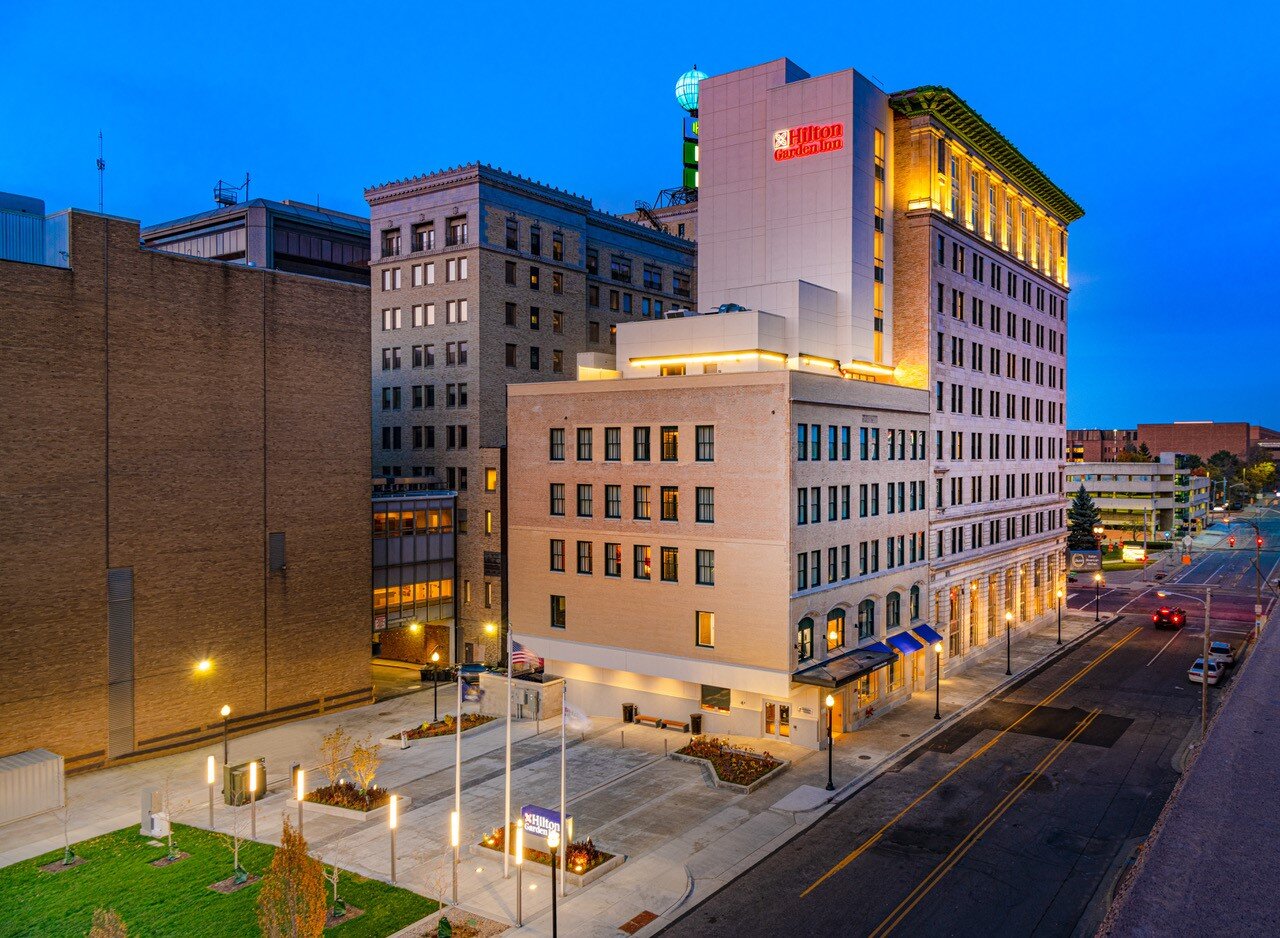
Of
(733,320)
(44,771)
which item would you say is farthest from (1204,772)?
(44,771)

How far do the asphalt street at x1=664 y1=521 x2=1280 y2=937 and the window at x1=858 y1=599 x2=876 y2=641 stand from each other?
6391mm

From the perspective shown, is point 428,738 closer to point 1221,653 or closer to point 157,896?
point 157,896

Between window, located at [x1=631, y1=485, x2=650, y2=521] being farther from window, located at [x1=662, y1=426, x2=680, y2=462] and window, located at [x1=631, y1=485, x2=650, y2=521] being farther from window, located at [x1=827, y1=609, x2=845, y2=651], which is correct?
window, located at [x1=827, y1=609, x2=845, y2=651]

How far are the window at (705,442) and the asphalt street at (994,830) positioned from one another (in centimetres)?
1637

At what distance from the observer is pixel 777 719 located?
43.9 meters

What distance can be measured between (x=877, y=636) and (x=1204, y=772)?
18.9m

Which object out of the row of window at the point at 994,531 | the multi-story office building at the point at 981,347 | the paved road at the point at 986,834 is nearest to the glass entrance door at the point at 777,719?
the paved road at the point at 986,834

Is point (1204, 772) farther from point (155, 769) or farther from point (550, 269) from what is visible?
point (550, 269)

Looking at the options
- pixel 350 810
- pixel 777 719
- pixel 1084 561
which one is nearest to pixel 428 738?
pixel 350 810

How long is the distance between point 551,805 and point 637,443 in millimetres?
18709

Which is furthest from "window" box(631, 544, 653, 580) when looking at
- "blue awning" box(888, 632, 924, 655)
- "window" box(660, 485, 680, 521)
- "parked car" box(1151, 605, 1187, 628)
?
"parked car" box(1151, 605, 1187, 628)

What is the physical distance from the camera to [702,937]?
24906 mm

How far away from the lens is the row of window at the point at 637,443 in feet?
147

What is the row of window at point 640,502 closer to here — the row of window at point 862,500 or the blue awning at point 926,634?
the row of window at point 862,500
